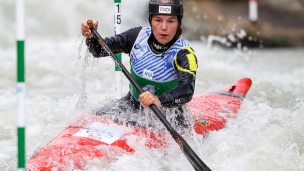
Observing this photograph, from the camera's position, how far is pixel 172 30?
178 inches

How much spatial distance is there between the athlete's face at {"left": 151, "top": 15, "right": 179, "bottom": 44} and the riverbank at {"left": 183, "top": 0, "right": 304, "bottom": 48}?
24.0 feet

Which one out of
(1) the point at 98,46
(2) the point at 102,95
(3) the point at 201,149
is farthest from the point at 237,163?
(2) the point at 102,95

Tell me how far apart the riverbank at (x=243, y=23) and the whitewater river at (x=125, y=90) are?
1.17ft

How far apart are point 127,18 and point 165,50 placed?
25.7 feet

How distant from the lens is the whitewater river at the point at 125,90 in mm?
4598

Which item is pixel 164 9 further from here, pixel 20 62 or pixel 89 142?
pixel 20 62

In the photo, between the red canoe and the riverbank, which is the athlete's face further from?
the riverbank

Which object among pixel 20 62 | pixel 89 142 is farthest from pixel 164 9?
pixel 20 62

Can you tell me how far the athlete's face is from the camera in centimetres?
449

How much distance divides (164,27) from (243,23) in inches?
317

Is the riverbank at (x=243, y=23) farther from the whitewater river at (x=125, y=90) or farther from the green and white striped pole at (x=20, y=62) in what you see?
the green and white striped pole at (x=20, y=62)

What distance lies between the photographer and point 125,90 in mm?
7773

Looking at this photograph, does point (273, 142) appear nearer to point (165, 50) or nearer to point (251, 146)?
point (251, 146)

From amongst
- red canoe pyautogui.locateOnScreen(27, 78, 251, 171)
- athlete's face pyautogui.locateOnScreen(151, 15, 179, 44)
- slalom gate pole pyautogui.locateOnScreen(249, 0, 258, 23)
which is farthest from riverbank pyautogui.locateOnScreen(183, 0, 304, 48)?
athlete's face pyautogui.locateOnScreen(151, 15, 179, 44)
